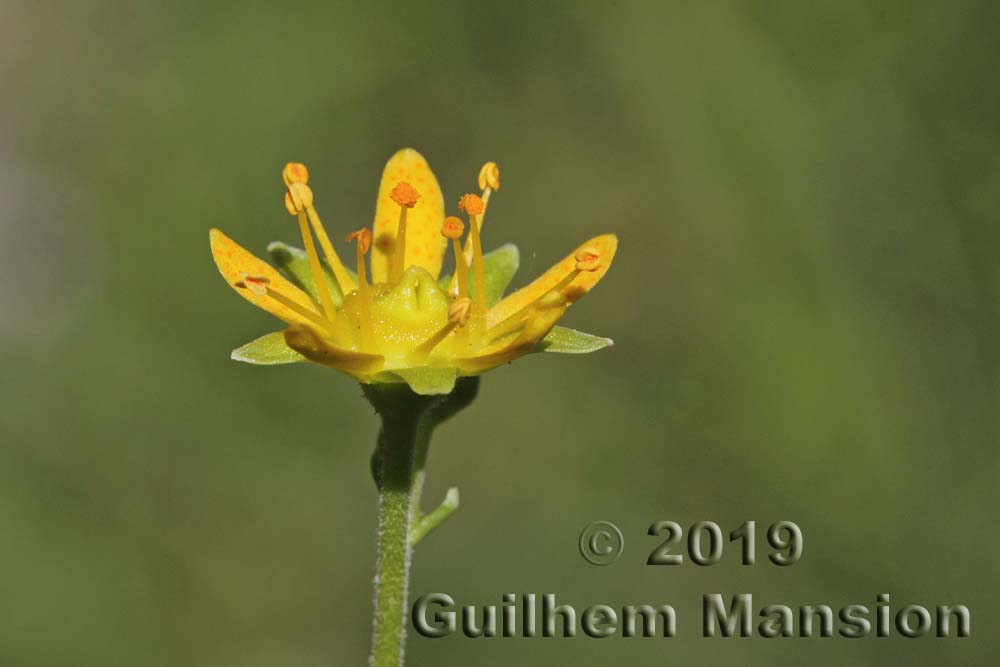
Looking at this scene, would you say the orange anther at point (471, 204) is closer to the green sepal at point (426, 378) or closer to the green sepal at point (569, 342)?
the green sepal at point (569, 342)

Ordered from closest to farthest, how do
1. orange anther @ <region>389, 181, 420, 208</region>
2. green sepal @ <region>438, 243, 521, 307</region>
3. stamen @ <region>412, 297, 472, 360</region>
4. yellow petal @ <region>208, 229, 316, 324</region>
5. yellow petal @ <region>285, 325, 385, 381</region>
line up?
yellow petal @ <region>285, 325, 385, 381</region> → stamen @ <region>412, 297, 472, 360</region> → yellow petal @ <region>208, 229, 316, 324</region> → orange anther @ <region>389, 181, 420, 208</region> → green sepal @ <region>438, 243, 521, 307</region>

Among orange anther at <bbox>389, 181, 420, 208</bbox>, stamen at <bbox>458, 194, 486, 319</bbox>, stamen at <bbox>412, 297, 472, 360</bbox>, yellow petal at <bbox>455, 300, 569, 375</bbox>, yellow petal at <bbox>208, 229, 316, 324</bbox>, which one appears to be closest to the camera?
yellow petal at <bbox>455, 300, 569, 375</bbox>

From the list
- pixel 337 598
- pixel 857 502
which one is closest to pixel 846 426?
pixel 857 502

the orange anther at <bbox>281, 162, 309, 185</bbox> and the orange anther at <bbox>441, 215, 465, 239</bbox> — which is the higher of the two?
the orange anther at <bbox>281, 162, 309, 185</bbox>

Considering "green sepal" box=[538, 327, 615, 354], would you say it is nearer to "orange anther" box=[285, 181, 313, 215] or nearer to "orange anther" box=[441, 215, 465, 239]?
"orange anther" box=[441, 215, 465, 239]

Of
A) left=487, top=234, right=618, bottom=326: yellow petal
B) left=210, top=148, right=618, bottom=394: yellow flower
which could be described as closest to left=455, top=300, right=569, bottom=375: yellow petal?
left=210, top=148, right=618, bottom=394: yellow flower

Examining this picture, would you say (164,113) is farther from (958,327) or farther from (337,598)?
(958,327)
